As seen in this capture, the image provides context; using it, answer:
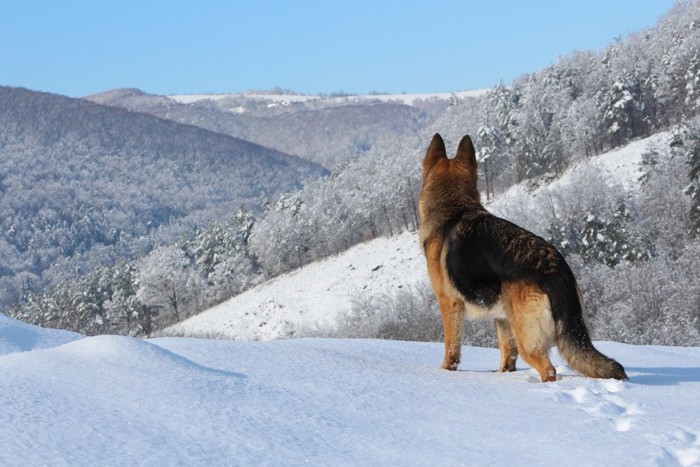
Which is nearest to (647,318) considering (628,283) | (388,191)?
(628,283)

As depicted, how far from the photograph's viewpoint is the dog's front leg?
6.48m

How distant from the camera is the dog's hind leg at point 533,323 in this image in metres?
5.66

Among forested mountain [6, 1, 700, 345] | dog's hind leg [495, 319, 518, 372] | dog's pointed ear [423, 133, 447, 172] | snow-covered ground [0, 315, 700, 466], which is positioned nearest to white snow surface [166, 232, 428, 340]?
forested mountain [6, 1, 700, 345]

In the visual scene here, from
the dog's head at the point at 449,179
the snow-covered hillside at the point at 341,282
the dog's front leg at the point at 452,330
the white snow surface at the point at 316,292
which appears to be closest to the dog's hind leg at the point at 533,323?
the dog's front leg at the point at 452,330

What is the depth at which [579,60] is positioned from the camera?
114 meters

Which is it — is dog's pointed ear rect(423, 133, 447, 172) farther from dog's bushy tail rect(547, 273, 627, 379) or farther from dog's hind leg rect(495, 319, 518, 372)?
dog's bushy tail rect(547, 273, 627, 379)

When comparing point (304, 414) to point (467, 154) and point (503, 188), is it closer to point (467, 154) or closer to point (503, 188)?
point (467, 154)

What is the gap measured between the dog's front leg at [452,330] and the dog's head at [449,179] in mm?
966

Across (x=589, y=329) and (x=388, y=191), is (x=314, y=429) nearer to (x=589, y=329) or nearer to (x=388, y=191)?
(x=589, y=329)

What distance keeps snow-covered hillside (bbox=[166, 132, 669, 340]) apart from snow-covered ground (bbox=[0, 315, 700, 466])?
62.6 meters

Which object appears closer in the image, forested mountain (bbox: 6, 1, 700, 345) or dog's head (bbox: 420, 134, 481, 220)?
dog's head (bbox: 420, 134, 481, 220)

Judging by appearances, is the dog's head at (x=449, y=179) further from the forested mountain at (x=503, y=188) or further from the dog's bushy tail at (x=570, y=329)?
the forested mountain at (x=503, y=188)

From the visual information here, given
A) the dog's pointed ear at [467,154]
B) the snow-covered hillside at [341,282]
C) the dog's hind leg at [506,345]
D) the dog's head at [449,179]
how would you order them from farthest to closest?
the snow-covered hillside at [341,282] → the dog's pointed ear at [467,154] → the dog's head at [449,179] → the dog's hind leg at [506,345]

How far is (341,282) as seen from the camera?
82.6 metres
